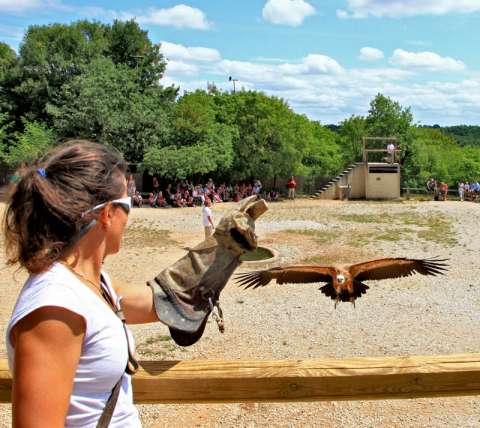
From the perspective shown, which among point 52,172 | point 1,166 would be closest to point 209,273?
point 52,172

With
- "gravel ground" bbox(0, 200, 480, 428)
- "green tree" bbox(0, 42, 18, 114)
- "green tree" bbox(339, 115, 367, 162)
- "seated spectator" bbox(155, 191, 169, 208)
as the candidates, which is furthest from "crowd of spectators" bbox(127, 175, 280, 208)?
"green tree" bbox(339, 115, 367, 162)

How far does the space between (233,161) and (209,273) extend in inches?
1039

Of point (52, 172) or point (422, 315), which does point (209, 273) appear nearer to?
point (52, 172)

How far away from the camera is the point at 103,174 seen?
1.45m

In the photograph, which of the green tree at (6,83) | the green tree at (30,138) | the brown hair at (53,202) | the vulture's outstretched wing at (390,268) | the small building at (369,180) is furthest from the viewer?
the small building at (369,180)

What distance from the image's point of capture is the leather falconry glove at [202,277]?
1.97 m

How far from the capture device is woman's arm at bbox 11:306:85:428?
3.91ft

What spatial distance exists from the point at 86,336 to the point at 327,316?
711 cm

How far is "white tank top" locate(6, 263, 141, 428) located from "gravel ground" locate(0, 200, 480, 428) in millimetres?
3696

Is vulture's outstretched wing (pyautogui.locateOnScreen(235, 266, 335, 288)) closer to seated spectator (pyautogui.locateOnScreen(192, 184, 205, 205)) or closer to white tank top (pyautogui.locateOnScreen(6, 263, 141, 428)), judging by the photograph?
white tank top (pyautogui.locateOnScreen(6, 263, 141, 428))

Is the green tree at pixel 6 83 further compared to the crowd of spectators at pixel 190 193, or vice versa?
the green tree at pixel 6 83

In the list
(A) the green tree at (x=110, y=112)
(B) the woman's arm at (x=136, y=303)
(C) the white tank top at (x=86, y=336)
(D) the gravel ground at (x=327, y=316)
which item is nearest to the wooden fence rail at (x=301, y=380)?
(B) the woman's arm at (x=136, y=303)

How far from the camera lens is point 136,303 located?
1925mm

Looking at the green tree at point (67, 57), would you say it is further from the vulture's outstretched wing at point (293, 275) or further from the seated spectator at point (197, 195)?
the vulture's outstretched wing at point (293, 275)
